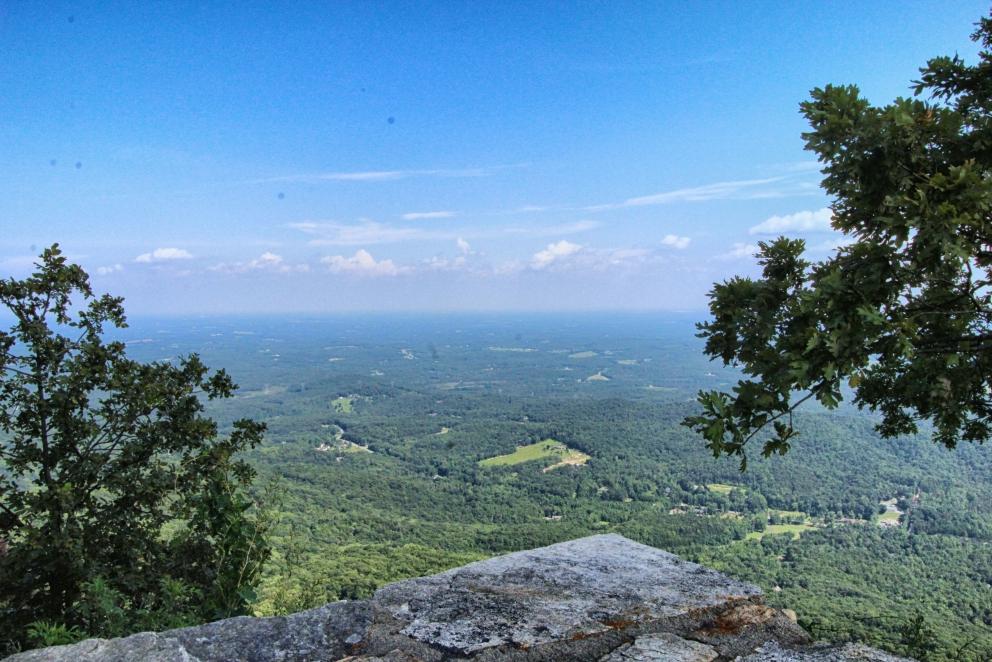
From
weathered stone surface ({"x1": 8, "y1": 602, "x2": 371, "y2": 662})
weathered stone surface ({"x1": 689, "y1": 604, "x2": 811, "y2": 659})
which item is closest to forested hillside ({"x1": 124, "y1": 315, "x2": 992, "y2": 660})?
weathered stone surface ({"x1": 689, "y1": 604, "x2": 811, "y2": 659})

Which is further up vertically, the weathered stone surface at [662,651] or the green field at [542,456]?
the weathered stone surface at [662,651]

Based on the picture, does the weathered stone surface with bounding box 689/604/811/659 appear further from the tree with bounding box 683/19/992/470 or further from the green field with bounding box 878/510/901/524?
the green field with bounding box 878/510/901/524

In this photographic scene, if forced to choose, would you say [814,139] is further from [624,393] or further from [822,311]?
[624,393]

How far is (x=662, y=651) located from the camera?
6.08 ft

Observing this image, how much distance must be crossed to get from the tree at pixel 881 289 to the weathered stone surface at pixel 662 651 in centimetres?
150

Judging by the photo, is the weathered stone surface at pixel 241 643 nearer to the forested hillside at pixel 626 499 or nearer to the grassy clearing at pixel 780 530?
the forested hillside at pixel 626 499

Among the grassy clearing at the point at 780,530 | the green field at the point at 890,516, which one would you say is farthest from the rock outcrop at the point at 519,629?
the green field at the point at 890,516

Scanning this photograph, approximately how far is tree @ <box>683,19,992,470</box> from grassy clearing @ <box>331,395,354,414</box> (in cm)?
13574

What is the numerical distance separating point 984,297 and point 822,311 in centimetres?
141

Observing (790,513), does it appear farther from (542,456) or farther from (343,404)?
(343,404)

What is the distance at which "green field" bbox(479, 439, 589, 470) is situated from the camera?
89812 mm

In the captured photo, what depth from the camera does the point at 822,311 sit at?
3.18m

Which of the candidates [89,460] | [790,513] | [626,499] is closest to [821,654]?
[89,460]

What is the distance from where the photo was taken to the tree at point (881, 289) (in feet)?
9.75
